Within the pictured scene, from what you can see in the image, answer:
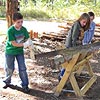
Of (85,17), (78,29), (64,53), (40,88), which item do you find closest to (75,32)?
(78,29)

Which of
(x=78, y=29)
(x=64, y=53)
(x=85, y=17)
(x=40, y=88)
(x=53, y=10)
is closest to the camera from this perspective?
Result: (x=64, y=53)

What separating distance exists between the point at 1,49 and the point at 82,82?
435 cm

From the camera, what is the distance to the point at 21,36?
6625 millimetres

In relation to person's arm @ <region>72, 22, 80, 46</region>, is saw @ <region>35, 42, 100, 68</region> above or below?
below

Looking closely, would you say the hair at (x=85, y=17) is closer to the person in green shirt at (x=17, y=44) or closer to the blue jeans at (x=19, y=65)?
the person in green shirt at (x=17, y=44)

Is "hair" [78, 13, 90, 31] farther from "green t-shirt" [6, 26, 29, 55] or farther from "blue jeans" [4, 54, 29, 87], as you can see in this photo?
"blue jeans" [4, 54, 29, 87]

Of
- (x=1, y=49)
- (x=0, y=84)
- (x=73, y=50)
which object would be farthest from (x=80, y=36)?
(x=1, y=49)

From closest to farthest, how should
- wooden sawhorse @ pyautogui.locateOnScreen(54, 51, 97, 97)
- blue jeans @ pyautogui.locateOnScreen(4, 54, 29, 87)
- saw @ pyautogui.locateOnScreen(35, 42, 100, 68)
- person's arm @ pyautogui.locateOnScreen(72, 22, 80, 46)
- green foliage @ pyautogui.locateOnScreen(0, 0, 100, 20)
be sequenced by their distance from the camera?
saw @ pyautogui.locateOnScreen(35, 42, 100, 68)
wooden sawhorse @ pyautogui.locateOnScreen(54, 51, 97, 97)
person's arm @ pyautogui.locateOnScreen(72, 22, 80, 46)
blue jeans @ pyautogui.locateOnScreen(4, 54, 29, 87)
green foliage @ pyautogui.locateOnScreen(0, 0, 100, 20)

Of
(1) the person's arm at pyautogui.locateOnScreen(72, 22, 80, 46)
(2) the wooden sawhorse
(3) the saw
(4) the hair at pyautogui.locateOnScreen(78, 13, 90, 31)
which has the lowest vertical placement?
(2) the wooden sawhorse

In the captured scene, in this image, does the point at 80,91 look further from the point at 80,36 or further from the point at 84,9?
the point at 84,9

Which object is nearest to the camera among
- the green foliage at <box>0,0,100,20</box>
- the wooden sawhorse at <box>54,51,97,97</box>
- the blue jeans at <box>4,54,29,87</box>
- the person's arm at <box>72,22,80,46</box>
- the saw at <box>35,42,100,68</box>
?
the saw at <box>35,42,100,68</box>

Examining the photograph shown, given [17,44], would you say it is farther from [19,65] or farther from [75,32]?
[75,32]

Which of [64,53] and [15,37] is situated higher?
[15,37]

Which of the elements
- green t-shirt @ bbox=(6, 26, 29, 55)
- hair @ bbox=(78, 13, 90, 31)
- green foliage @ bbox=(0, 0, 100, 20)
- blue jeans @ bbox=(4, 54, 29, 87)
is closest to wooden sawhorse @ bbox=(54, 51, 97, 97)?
hair @ bbox=(78, 13, 90, 31)
